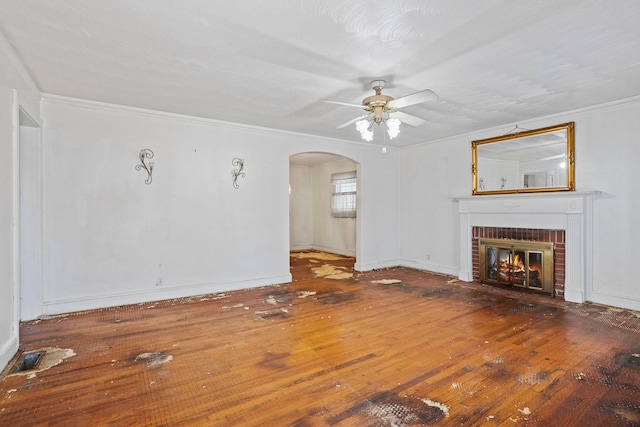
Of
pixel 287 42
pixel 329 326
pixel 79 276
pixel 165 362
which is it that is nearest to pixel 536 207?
pixel 329 326

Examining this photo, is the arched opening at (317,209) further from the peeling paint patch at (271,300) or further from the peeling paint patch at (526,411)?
the peeling paint patch at (526,411)

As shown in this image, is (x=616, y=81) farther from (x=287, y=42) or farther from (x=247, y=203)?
(x=247, y=203)

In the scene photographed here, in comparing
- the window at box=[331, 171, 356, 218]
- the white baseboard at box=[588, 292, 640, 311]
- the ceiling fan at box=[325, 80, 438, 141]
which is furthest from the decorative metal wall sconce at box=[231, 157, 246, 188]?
the white baseboard at box=[588, 292, 640, 311]

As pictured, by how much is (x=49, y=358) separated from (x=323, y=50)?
134 inches

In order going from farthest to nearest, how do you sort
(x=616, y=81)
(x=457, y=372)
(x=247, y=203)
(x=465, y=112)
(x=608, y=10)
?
1. (x=247, y=203)
2. (x=465, y=112)
3. (x=616, y=81)
4. (x=457, y=372)
5. (x=608, y=10)

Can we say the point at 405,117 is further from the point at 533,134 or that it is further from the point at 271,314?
the point at 271,314

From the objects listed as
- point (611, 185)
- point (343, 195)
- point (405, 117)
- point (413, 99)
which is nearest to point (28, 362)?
point (413, 99)

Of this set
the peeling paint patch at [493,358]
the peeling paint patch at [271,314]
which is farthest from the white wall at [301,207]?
the peeling paint patch at [493,358]

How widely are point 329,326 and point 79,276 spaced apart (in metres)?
3.06

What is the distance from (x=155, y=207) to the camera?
4.36 m

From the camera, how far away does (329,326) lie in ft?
11.3

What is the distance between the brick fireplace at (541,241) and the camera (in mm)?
4457

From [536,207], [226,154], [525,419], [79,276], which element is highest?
[226,154]

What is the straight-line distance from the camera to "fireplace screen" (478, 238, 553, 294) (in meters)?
4.57
